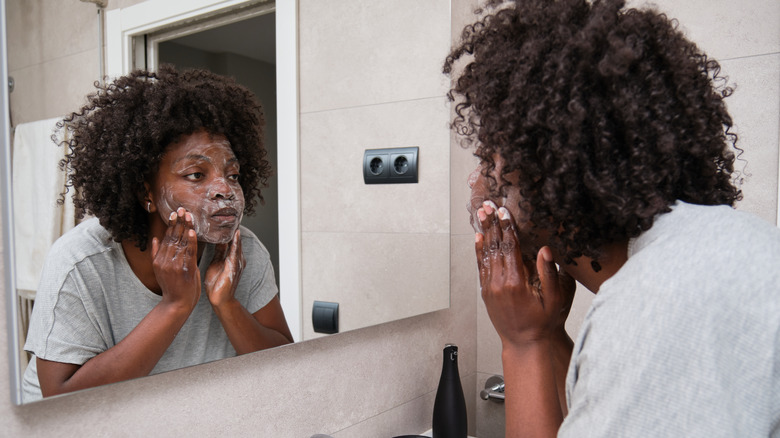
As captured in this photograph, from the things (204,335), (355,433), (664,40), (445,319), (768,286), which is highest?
(664,40)

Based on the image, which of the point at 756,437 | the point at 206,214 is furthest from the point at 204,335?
the point at 756,437

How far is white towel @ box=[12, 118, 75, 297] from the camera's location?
2.04ft

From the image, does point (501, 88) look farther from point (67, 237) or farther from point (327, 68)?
point (67, 237)

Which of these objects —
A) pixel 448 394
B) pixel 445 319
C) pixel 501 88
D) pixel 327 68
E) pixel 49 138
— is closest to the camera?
pixel 49 138

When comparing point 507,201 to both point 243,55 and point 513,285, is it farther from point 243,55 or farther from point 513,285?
point 243,55

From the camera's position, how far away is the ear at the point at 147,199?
2.37 ft

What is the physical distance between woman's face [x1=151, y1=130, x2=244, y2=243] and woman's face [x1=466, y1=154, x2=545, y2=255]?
14.8 inches

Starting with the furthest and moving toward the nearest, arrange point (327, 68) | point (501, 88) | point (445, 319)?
point (445, 319)
point (327, 68)
point (501, 88)

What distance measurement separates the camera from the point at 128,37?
707 mm

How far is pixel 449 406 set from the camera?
45.9 inches

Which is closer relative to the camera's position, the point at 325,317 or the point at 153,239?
the point at 153,239

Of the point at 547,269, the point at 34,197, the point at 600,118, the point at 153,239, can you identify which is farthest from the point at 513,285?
the point at 34,197

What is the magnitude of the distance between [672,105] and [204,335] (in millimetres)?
692

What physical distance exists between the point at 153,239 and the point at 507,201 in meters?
0.52
